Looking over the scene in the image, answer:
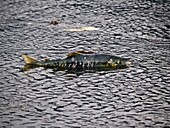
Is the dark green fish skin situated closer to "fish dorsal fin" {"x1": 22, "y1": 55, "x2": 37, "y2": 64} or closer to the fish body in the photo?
the fish body

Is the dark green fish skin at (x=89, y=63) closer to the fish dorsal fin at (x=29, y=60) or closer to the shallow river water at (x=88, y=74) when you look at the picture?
the shallow river water at (x=88, y=74)

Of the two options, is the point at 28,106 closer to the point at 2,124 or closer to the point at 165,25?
the point at 2,124

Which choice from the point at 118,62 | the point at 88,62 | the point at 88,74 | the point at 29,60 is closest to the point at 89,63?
the point at 88,62

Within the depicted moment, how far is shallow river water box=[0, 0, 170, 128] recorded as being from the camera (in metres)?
4.38

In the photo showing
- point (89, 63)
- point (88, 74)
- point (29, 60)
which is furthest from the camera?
point (29, 60)

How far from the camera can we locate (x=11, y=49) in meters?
6.77

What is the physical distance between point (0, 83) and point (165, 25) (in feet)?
12.3

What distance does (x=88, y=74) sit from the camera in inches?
219

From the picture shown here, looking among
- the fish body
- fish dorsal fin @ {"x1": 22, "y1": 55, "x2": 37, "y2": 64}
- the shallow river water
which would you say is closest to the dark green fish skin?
the fish body

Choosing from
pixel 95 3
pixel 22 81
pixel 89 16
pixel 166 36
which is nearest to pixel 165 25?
pixel 166 36

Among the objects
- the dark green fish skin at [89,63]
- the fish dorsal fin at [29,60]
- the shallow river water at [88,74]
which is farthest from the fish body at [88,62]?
the fish dorsal fin at [29,60]

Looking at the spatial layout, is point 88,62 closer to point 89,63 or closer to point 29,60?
point 89,63

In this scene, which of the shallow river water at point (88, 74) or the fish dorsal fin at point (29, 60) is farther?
the fish dorsal fin at point (29, 60)

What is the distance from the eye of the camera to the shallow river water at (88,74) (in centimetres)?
438
